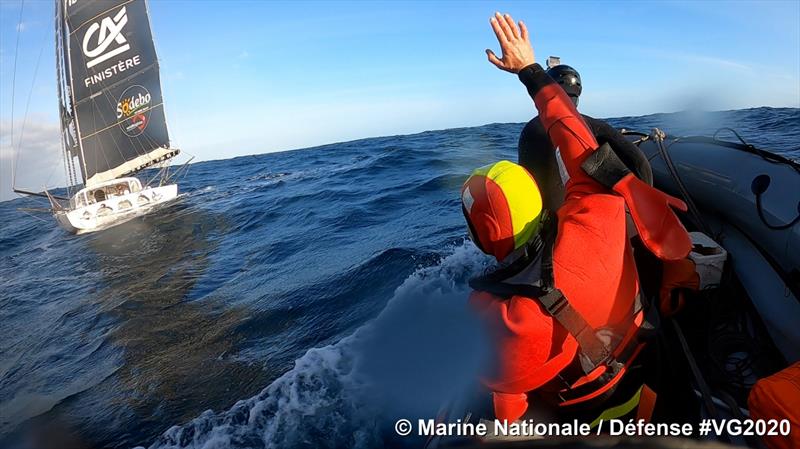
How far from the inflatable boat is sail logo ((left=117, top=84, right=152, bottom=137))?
26.2 meters

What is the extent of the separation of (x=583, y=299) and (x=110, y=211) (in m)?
21.9

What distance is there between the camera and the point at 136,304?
7012 millimetres

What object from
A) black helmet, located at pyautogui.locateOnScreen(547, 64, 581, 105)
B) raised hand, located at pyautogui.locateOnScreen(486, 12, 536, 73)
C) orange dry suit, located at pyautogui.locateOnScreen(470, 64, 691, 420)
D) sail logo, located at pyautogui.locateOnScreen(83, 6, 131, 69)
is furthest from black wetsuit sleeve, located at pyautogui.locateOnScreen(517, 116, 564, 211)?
sail logo, located at pyautogui.locateOnScreen(83, 6, 131, 69)

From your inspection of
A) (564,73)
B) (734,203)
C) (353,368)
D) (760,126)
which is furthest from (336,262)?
(760,126)

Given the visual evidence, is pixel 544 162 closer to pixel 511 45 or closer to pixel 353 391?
pixel 511 45

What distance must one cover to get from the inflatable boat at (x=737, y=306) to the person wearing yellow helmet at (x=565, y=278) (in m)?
0.45

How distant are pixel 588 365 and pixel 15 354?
7587 millimetres

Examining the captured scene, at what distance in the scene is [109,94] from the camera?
2231 centimetres

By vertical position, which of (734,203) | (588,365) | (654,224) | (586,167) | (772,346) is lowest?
(772,346)

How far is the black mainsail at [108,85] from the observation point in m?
21.7

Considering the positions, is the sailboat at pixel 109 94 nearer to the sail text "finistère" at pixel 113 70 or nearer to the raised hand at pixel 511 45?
the sail text "finistère" at pixel 113 70

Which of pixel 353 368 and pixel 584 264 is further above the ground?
pixel 584 264

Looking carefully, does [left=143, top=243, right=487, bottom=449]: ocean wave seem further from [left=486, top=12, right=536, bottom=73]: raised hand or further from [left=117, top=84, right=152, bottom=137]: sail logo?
[left=117, top=84, right=152, bottom=137]: sail logo

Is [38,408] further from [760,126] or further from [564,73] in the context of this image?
[760,126]
